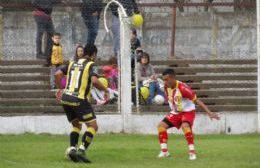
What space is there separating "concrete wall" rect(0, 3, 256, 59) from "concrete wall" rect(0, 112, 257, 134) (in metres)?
2.59

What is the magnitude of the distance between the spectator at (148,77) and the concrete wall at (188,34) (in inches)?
54.4

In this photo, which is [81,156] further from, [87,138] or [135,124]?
[135,124]

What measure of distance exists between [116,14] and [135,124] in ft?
10.5

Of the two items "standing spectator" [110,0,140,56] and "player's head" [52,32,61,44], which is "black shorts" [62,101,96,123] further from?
"standing spectator" [110,0,140,56]

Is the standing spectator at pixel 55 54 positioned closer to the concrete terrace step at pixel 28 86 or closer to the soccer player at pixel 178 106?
the concrete terrace step at pixel 28 86

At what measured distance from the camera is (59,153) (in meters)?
15.5

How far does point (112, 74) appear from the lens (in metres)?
22.1

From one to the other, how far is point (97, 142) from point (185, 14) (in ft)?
22.2

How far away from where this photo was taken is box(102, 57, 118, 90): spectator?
868 inches

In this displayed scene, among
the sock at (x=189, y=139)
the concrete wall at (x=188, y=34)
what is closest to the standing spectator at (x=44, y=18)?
the concrete wall at (x=188, y=34)

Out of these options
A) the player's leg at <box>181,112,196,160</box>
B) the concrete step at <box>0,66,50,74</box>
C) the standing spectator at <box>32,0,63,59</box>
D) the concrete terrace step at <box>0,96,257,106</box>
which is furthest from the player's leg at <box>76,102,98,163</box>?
the concrete step at <box>0,66,50,74</box>

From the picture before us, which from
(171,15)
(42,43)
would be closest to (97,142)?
(42,43)

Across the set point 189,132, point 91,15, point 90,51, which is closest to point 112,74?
point 91,15

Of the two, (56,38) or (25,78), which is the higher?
(56,38)
